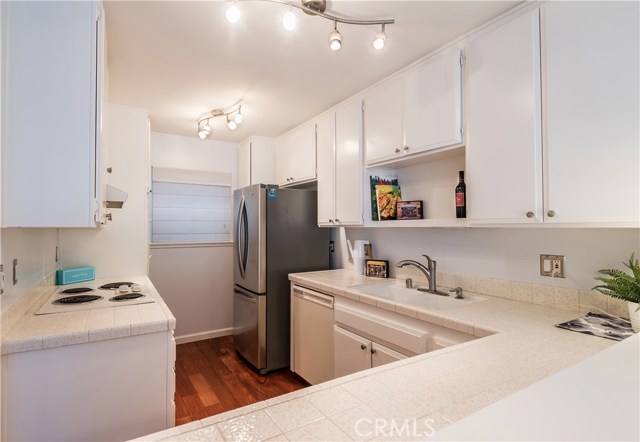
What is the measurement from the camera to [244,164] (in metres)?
3.85

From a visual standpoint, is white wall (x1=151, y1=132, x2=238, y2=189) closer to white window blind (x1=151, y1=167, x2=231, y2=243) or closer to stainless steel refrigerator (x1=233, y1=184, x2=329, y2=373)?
white window blind (x1=151, y1=167, x2=231, y2=243)

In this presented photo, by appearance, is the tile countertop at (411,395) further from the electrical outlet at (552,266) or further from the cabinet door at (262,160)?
the cabinet door at (262,160)

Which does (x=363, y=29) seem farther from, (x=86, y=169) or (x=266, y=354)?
(x=266, y=354)

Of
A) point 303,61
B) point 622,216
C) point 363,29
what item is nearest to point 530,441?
point 622,216

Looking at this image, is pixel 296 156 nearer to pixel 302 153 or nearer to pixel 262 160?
pixel 302 153

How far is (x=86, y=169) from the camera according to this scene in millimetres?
1288

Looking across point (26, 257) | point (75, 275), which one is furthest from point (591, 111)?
point (75, 275)

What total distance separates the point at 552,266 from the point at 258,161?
2.90 m

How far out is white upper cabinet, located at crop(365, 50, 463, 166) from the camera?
1.83m

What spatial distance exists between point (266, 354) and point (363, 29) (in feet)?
8.28

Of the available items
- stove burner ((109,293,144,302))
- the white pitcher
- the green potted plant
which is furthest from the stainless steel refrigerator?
the green potted plant

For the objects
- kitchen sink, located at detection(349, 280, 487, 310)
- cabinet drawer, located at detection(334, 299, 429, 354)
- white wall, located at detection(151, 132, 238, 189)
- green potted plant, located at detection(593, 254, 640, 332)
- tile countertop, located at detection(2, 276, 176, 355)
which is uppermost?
white wall, located at detection(151, 132, 238, 189)

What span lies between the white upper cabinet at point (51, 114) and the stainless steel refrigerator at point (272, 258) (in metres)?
1.65

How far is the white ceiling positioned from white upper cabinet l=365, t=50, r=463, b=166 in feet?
0.34
